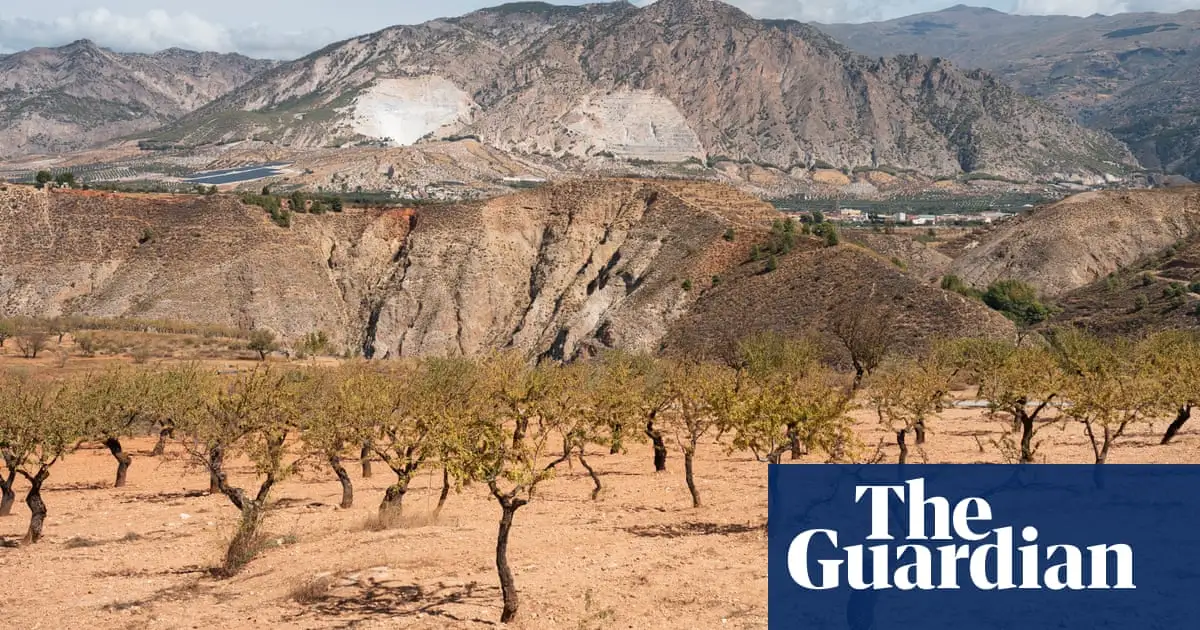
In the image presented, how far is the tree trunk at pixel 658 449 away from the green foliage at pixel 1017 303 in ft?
190

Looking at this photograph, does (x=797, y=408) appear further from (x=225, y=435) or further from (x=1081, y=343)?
(x=1081, y=343)

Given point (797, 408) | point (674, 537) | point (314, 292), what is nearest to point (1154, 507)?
point (797, 408)

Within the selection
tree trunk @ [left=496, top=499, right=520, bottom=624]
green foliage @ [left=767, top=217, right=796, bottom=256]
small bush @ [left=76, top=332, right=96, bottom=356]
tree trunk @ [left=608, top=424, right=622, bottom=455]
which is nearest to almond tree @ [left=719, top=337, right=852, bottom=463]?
tree trunk @ [left=608, top=424, right=622, bottom=455]

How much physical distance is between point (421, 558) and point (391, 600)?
3.25 m

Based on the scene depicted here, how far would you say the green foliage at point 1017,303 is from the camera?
88.8 metres

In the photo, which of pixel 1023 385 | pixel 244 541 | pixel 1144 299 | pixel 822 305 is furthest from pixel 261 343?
pixel 1144 299

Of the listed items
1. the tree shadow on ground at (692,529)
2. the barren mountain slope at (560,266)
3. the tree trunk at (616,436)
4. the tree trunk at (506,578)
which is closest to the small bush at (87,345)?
the barren mountain slope at (560,266)

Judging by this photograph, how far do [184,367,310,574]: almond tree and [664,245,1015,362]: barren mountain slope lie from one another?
42.5 m

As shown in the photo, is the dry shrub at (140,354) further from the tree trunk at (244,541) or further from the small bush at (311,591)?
the small bush at (311,591)

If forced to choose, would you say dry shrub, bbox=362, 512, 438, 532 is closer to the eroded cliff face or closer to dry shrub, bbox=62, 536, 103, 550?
dry shrub, bbox=62, 536, 103, 550

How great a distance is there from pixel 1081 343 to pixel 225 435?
41.9 m

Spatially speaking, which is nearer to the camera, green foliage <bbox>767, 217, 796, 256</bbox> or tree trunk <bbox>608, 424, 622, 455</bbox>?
tree trunk <bbox>608, 424, 622, 455</bbox>

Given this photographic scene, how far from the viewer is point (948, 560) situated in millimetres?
18516

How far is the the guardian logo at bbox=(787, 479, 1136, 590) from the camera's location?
59.0 ft
